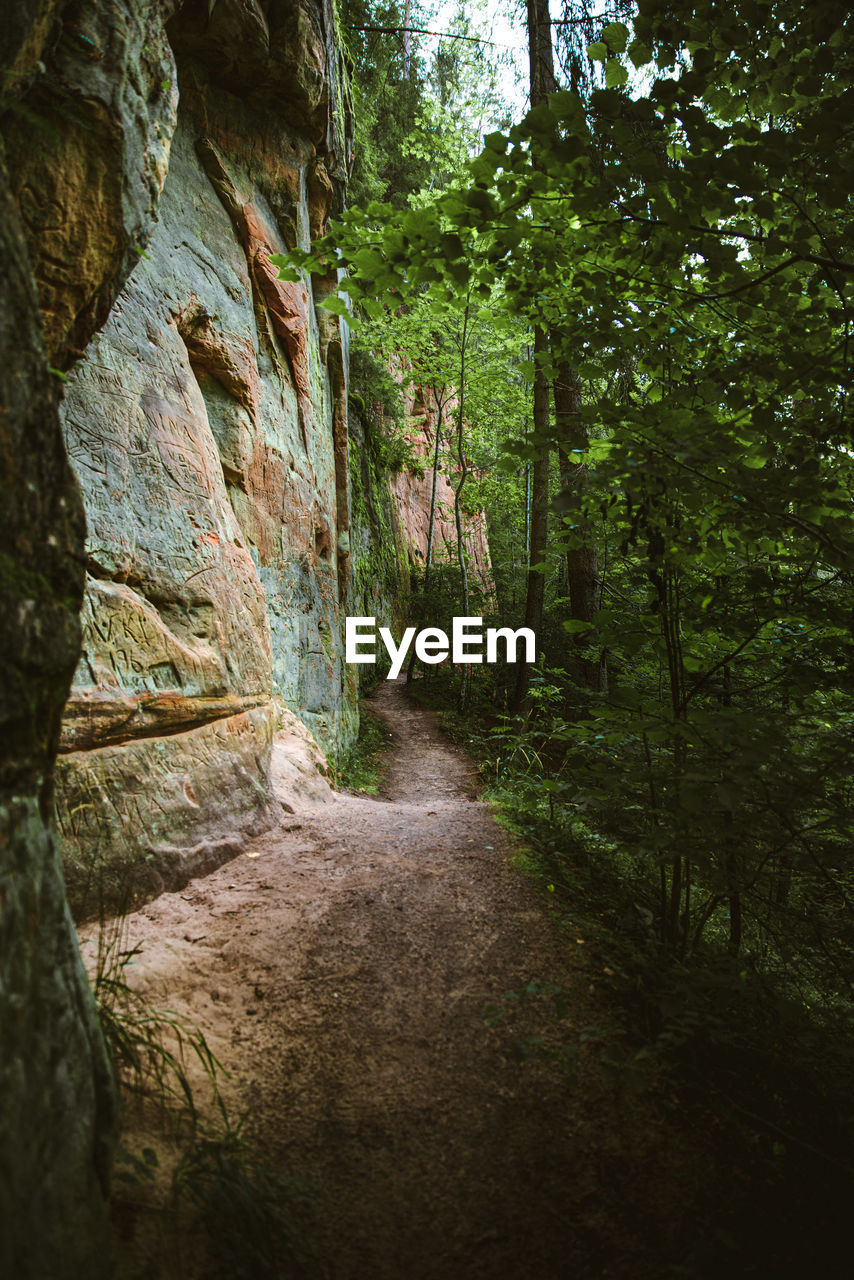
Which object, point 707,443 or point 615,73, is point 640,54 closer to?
point 615,73

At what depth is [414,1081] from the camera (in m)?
2.71

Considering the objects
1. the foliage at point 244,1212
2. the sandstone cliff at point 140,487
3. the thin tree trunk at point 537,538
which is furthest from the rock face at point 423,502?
the foliage at point 244,1212

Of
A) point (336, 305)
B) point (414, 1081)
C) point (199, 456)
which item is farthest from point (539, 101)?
point (414, 1081)

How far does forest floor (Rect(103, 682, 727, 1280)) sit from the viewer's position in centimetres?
209

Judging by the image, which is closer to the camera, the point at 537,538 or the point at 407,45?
the point at 537,538

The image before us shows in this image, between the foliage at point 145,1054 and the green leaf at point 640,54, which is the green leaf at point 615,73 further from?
the foliage at point 145,1054

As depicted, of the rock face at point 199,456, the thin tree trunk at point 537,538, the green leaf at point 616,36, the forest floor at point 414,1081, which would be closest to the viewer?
the forest floor at point 414,1081

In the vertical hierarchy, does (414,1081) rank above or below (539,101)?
below

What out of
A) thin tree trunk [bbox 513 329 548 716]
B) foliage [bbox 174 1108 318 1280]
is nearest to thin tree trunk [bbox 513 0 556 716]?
thin tree trunk [bbox 513 329 548 716]

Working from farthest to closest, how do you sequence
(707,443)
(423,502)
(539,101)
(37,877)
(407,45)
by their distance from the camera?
(423,502) < (407,45) < (539,101) < (707,443) < (37,877)

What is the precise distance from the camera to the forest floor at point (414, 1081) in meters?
2.09

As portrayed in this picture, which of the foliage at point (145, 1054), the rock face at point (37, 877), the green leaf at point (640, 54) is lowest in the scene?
the foliage at point (145, 1054)

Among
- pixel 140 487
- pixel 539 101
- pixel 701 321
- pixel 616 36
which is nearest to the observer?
pixel 616 36

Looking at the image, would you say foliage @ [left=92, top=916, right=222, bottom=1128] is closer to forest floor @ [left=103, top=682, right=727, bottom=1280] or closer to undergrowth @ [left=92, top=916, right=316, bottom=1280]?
undergrowth @ [left=92, top=916, right=316, bottom=1280]
